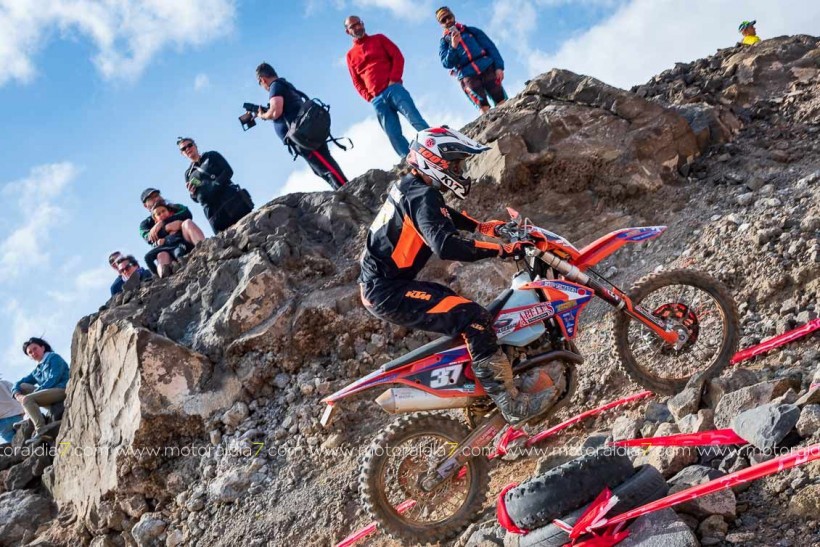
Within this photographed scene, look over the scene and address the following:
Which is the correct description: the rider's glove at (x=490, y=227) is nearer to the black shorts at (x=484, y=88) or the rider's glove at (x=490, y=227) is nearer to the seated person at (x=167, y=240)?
the seated person at (x=167, y=240)

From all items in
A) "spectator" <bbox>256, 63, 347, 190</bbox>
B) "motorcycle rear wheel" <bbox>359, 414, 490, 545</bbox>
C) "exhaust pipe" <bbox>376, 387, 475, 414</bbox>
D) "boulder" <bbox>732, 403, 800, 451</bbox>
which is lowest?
"boulder" <bbox>732, 403, 800, 451</bbox>

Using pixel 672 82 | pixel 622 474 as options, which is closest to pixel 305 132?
pixel 672 82

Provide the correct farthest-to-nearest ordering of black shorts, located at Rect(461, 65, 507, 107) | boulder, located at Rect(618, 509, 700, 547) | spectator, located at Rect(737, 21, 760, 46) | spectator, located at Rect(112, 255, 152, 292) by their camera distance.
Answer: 1. spectator, located at Rect(737, 21, 760, 46)
2. black shorts, located at Rect(461, 65, 507, 107)
3. spectator, located at Rect(112, 255, 152, 292)
4. boulder, located at Rect(618, 509, 700, 547)

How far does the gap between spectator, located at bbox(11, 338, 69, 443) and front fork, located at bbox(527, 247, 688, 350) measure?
807 cm

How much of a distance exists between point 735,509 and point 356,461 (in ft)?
12.5

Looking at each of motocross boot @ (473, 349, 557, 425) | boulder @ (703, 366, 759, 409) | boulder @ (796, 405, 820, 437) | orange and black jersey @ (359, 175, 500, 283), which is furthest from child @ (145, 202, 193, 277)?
boulder @ (796, 405, 820, 437)

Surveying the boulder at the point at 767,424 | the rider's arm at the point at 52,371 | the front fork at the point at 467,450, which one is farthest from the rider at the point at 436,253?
the rider's arm at the point at 52,371

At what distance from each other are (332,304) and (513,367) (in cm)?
353

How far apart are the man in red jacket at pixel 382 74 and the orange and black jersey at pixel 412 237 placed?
459cm

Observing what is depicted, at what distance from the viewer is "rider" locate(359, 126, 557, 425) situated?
4949 millimetres

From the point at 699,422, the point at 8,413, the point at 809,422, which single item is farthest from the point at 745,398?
the point at 8,413

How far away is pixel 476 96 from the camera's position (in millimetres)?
10688

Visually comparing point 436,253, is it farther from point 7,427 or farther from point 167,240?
point 7,427

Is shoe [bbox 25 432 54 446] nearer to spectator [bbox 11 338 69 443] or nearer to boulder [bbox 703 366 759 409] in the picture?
spectator [bbox 11 338 69 443]
